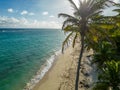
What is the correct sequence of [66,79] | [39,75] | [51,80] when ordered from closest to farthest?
1. [66,79]
2. [51,80]
3. [39,75]

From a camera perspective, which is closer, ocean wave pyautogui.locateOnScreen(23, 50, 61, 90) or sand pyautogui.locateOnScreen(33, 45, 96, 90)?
sand pyautogui.locateOnScreen(33, 45, 96, 90)

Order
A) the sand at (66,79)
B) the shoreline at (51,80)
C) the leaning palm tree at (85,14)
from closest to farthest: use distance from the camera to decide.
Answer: the leaning palm tree at (85,14), the sand at (66,79), the shoreline at (51,80)

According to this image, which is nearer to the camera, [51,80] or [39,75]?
[51,80]

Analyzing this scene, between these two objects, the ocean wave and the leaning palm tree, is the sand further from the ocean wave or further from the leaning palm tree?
the leaning palm tree

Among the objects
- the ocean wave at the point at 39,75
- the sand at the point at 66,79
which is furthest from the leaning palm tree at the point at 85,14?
the ocean wave at the point at 39,75

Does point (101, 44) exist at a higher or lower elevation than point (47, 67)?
higher

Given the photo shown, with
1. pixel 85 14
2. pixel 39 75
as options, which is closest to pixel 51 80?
pixel 39 75

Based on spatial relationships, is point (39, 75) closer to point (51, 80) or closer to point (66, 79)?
point (51, 80)

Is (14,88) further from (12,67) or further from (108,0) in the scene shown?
(108,0)

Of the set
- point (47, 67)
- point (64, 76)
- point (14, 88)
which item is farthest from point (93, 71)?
point (14, 88)

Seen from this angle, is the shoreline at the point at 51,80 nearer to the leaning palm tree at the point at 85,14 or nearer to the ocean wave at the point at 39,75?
the ocean wave at the point at 39,75

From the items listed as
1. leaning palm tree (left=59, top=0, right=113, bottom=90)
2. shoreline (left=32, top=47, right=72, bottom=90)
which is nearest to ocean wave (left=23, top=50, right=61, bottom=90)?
shoreline (left=32, top=47, right=72, bottom=90)
